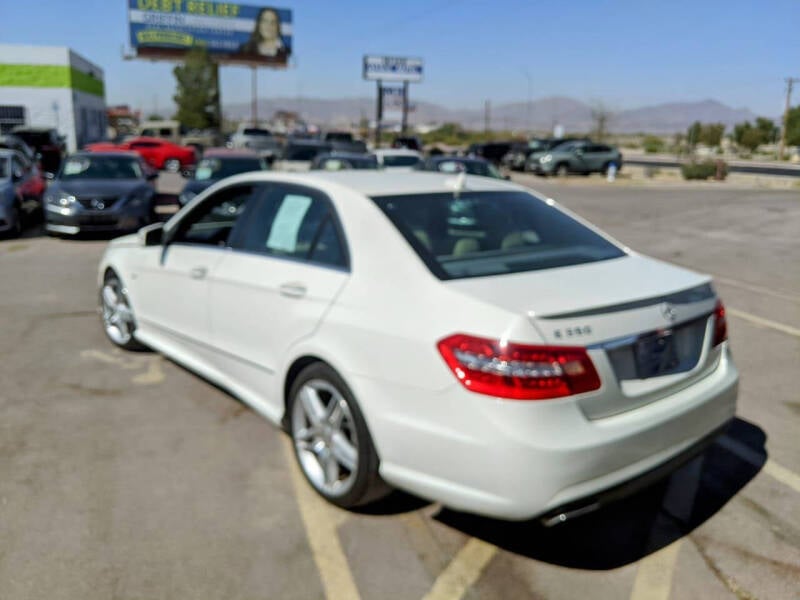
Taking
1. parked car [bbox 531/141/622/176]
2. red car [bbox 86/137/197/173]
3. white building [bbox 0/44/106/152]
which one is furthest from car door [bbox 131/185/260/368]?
white building [bbox 0/44/106/152]

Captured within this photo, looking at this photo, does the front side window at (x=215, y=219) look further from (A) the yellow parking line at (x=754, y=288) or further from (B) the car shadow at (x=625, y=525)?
(A) the yellow parking line at (x=754, y=288)

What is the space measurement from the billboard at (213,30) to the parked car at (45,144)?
35177 mm

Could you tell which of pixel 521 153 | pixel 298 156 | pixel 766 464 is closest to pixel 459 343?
pixel 766 464

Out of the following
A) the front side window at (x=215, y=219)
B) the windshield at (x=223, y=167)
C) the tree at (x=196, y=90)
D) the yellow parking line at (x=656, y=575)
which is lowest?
the yellow parking line at (x=656, y=575)

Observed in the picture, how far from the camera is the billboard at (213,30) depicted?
189ft

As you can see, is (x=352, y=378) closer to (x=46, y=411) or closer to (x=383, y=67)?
(x=46, y=411)

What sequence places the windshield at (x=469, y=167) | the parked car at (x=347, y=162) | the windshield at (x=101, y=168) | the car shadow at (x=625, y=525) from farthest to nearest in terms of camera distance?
the parked car at (x=347, y=162), the windshield at (x=469, y=167), the windshield at (x=101, y=168), the car shadow at (x=625, y=525)

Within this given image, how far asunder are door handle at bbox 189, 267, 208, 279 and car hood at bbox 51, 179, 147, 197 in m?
7.77

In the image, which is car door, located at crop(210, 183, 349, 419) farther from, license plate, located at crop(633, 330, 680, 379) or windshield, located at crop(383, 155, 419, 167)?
windshield, located at crop(383, 155, 419, 167)

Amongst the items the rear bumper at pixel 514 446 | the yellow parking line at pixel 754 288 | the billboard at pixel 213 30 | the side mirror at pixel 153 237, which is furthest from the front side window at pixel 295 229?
the billboard at pixel 213 30

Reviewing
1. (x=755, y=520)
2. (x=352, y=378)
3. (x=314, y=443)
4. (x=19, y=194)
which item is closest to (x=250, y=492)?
(x=314, y=443)

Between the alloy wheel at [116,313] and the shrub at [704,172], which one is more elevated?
the shrub at [704,172]

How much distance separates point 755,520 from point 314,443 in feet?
7.20

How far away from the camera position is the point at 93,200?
1127 cm
